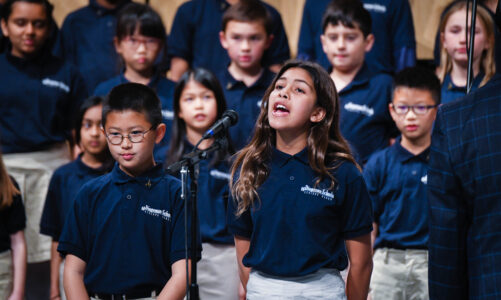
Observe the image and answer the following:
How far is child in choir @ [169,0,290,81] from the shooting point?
4.20 metres

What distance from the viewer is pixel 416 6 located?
5031mm

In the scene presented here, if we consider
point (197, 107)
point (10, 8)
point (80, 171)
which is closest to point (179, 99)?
point (197, 107)

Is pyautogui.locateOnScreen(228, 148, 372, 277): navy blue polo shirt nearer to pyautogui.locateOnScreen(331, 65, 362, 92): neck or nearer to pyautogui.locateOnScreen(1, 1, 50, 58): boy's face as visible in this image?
pyautogui.locateOnScreen(331, 65, 362, 92): neck

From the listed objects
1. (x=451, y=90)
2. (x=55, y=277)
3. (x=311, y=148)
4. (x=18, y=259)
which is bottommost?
(x=55, y=277)

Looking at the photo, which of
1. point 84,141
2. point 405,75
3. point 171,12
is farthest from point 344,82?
point 171,12

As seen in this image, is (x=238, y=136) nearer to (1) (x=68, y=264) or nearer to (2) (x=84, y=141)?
(2) (x=84, y=141)

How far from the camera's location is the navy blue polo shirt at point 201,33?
13.9ft

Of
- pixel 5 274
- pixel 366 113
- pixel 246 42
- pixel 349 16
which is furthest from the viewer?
pixel 246 42

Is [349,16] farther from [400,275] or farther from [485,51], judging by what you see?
[400,275]

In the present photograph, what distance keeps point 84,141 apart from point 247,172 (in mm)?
1298

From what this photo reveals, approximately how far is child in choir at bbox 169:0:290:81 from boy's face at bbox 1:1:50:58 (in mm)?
783

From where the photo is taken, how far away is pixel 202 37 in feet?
14.1

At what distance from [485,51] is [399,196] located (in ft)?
3.33

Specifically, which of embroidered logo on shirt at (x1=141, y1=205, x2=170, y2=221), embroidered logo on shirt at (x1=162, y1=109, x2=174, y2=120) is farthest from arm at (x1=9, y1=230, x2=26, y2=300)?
embroidered logo on shirt at (x1=162, y1=109, x2=174, y2=120)
